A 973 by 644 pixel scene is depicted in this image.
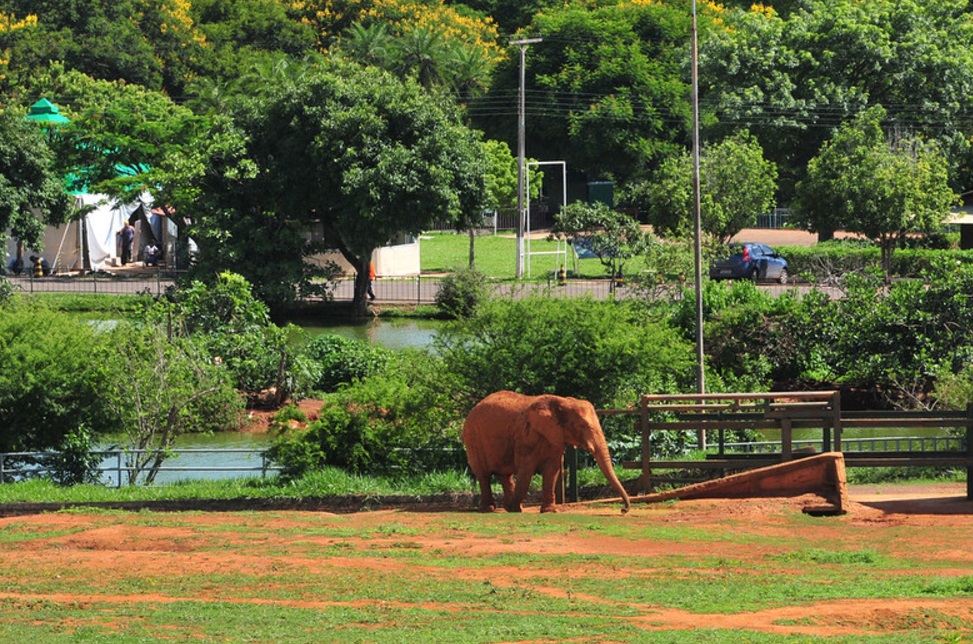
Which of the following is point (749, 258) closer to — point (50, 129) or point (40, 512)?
point (50, 129)

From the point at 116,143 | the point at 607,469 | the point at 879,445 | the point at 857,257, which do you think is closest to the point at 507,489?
the point at 607,469

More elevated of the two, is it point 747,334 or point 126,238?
point 126,238

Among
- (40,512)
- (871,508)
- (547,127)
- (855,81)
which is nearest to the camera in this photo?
(871,508)

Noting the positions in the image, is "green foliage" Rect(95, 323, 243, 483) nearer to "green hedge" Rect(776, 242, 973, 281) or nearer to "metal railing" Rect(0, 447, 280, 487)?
"metal railing" Rect(0, 447, 280, 487)

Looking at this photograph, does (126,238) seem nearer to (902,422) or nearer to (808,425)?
(808,425)

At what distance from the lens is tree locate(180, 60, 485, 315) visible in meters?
49.0

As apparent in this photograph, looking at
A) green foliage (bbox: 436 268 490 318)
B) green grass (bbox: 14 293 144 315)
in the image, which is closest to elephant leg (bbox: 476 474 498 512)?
green foliage (bbox: 436 268 490 318)

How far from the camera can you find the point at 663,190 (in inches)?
2323

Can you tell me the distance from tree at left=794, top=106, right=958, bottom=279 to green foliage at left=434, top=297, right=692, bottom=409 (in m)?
30.9

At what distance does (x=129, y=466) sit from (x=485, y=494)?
7.11 meters

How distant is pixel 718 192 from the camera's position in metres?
59.2

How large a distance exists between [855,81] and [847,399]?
39648 mm

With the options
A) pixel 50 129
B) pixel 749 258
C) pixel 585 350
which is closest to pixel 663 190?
pixel 749 258

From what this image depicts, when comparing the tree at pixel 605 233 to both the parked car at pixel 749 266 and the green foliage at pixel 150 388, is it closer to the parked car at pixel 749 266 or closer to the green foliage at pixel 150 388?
the parked car at pixel 749 266
